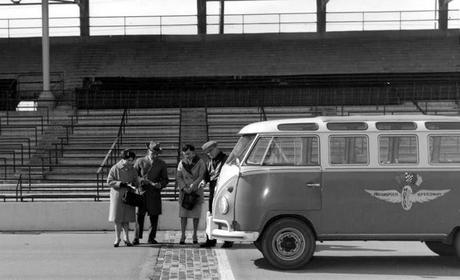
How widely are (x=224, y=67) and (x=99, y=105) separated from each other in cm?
744

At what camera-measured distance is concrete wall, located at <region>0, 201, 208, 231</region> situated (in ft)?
43.0

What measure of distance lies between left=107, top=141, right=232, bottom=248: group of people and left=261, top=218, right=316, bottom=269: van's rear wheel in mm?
1999

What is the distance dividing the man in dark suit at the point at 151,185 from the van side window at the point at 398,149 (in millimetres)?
4089

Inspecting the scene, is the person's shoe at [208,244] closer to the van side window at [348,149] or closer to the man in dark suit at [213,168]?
the man in dark suit at [213,168]

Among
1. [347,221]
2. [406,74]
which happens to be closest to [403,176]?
[347,221]

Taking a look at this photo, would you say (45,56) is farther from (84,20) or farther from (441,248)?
(441,248)

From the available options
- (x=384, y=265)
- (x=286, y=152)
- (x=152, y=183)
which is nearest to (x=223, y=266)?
(x=286, y=152)

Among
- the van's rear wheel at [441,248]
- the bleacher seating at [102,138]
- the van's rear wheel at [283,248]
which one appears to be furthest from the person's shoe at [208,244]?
the bleacher seating at [102,138]

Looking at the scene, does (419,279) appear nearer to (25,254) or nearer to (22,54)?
(25,254)

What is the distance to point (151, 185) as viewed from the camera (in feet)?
36.1

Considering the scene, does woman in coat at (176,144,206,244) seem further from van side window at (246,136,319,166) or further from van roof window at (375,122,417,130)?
van roof window at (375,122,417,130)

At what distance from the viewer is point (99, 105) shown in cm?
2456

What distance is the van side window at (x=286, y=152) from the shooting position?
8.96 m

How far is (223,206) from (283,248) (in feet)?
3.52
